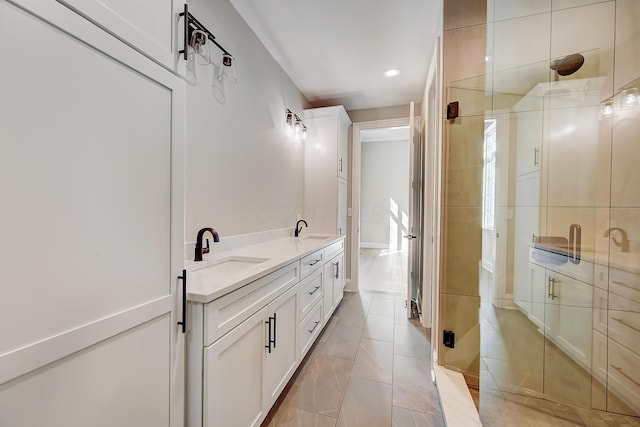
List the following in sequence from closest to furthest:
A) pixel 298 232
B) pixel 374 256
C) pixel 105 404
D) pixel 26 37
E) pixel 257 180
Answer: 1. pixel 26 37
2. pixel 105 404
3. pixel 257 180
4. pixel 298 232
5. pixel 374 256

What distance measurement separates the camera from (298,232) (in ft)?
9.89

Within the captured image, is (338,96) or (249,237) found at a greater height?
(338,96)

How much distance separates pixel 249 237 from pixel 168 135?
4.47ft

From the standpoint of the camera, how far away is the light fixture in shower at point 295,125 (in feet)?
9.29

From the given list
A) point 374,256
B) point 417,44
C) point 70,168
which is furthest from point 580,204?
point 374,256

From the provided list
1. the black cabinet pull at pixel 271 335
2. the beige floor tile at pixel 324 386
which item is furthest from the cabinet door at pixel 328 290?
the black cabinet pull at pixel 271 335

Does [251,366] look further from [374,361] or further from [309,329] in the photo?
[374,361]

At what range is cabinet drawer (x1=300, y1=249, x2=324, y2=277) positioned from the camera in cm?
187


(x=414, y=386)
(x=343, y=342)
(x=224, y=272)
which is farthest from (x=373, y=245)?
(x=224, y=272)

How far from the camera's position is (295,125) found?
3027mm

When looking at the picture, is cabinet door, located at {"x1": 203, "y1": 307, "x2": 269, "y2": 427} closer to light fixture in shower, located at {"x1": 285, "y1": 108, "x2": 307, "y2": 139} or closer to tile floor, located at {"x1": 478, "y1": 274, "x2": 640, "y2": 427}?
tile floor, located at {"x1": 478, "y1": 274, "x2": 640, "y2": 427}

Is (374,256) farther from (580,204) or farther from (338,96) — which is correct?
(580,204)

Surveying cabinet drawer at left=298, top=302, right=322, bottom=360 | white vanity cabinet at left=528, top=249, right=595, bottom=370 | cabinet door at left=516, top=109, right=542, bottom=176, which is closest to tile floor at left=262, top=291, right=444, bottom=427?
cabinet drawer at left=298, top=302, right=322, bottom=360

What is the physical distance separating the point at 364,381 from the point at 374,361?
27cm
